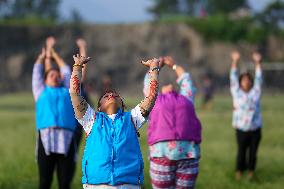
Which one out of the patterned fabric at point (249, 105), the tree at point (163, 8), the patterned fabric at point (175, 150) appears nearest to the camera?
the patterned fabric at point (175, 150)

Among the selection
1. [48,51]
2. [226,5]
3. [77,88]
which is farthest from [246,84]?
[226,5]

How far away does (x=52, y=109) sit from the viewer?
8180 mm

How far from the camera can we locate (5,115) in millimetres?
26266

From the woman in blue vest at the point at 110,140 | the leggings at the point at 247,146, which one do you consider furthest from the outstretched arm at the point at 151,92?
the leggings at the point at 247,146

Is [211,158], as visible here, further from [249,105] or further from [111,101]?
[111,101]

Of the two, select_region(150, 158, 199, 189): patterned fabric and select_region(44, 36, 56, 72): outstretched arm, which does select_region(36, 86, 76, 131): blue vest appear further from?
select_region(150, 158, 199, 189): patterned fabric

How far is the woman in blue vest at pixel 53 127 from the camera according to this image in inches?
322

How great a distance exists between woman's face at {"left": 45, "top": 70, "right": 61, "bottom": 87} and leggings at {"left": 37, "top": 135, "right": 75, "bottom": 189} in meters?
0.69

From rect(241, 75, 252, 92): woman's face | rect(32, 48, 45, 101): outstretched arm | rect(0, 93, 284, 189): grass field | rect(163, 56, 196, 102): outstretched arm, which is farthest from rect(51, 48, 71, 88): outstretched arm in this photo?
rect(241, 75, 252, 92): woman's face

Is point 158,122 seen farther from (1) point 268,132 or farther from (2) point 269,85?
(2) point 269,85

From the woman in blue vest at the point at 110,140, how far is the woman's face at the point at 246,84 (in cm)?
549

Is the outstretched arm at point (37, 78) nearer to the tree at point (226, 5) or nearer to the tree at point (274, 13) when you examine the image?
the tree at point (274, 13)

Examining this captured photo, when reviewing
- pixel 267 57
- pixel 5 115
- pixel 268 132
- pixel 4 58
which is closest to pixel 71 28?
pixel 4 58

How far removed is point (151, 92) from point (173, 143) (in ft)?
6.26
